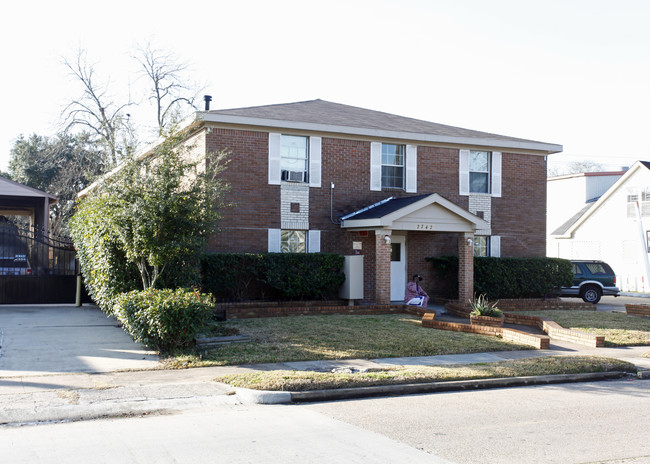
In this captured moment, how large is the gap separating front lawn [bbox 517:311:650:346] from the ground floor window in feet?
23.4

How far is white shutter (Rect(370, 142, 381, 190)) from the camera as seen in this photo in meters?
20.6

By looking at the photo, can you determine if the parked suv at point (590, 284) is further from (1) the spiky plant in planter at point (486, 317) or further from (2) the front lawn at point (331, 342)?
(2) the front lawn at point (331, 342)

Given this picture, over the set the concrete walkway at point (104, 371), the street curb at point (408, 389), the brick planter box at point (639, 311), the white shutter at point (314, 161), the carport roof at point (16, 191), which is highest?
the white shutter at point (314, 161)

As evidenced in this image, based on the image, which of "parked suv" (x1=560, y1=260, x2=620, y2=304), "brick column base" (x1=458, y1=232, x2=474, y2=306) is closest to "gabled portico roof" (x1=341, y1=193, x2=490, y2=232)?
"brick column base" (x1=458, y1=232, x2=474, y2=306)

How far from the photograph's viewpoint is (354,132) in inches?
790

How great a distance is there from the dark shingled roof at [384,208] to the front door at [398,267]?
159 cm

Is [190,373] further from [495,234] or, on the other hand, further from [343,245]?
[495,234]

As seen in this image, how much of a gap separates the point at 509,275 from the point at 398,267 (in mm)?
3770

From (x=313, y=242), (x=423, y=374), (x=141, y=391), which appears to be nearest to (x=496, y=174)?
(x=313, y=242)

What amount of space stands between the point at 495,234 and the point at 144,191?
542 inches

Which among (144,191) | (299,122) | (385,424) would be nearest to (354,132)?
(299,122)

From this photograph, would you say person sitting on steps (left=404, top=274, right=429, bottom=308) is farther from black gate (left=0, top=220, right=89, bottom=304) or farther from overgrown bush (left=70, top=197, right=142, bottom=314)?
black gate (left=0, top=220, right=89, bottom=304)

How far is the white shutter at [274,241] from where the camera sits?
1917 cm

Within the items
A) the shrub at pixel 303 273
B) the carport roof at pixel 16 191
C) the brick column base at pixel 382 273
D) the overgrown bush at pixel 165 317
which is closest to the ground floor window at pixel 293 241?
the shrub at pixel 303 273
